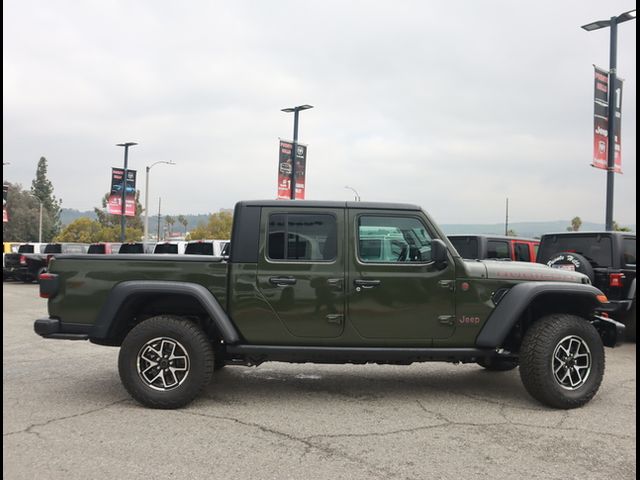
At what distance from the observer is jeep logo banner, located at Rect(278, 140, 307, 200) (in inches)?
997

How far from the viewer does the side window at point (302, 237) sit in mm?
5500

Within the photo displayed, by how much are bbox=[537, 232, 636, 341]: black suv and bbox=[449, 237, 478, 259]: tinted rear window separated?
9.26 feet

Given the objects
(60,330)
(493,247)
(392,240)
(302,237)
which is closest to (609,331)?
(392,240)

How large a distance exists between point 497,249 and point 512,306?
26.0 feet

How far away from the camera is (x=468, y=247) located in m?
12.7

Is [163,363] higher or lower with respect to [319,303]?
lower

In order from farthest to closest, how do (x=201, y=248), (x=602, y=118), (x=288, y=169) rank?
(x=288, y=169)
(x=201, y=248)
(x=602, y=118)

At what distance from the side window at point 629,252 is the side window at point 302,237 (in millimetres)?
5890

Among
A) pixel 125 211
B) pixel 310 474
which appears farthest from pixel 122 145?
pixel 310 474

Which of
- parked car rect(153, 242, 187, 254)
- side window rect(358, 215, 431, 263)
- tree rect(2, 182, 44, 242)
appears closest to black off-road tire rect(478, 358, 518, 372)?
side window rect(358, 215, 431, 263)

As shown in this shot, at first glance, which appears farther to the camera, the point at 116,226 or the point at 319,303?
the point at 116,226

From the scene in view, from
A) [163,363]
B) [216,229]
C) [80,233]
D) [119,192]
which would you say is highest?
[119,192]

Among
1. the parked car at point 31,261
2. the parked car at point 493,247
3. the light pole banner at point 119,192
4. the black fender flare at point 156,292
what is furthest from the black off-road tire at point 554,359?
the light pole banner at point 119,192

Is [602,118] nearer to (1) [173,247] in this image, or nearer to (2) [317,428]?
(1) [173,247]
